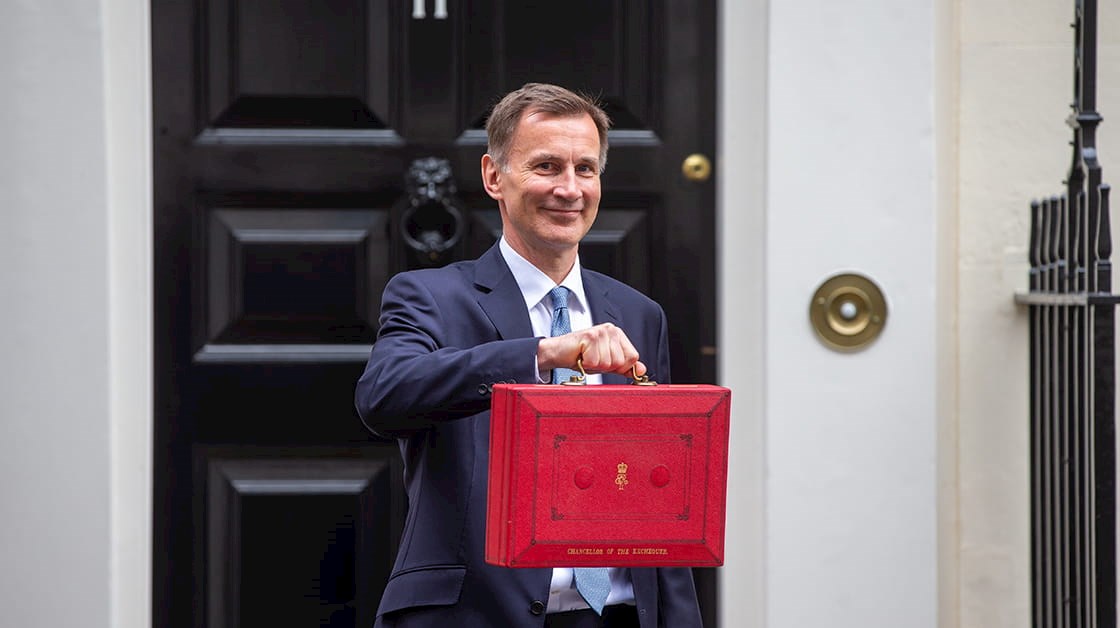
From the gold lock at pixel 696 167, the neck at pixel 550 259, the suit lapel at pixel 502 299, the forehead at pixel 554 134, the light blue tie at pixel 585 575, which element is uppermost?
the gold lock at pixel 696 167

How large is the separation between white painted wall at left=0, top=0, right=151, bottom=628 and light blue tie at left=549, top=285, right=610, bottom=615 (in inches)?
62.4

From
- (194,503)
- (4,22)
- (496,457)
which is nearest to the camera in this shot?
(496,457)

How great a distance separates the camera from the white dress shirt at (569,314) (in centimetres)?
216

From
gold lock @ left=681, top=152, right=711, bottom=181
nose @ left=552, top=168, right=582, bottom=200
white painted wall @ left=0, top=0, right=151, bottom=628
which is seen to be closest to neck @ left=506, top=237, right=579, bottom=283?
nose @ left=552, top=168, right=582, bottom=200

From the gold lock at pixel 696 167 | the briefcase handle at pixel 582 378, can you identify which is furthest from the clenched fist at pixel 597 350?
the gold lock at pixel 696 167

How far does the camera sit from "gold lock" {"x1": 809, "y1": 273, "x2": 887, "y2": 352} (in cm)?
339

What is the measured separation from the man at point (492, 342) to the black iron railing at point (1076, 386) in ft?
4.27

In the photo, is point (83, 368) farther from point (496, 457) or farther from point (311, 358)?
point (496, 457)

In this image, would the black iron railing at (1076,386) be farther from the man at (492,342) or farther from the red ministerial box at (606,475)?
the red ministerial box at (606,475)

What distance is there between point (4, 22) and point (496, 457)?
2070mm

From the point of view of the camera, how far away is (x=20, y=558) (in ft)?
11.0

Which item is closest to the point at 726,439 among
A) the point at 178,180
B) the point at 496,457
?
the point at 496,457

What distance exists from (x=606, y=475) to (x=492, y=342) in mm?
260

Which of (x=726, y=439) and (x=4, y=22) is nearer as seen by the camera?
(x=726, y=439)
